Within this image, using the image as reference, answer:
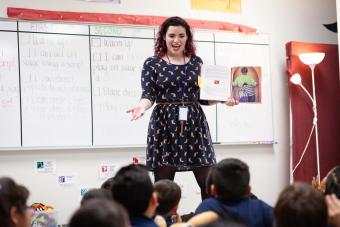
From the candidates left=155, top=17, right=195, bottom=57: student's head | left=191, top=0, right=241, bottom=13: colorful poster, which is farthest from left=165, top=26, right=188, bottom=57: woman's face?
left=191, top=0, right=241, bottom=13: colorful poster

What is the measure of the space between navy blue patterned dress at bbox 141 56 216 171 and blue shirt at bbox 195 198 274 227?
2.64ft

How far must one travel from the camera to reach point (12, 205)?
1402 mm

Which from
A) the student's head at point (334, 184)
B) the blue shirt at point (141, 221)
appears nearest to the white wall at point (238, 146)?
the blue shirt at point (141, 221)

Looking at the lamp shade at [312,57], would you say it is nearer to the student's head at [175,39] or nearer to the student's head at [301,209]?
the student's head at [175,39]

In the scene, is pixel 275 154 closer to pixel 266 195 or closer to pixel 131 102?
pixel 266 195

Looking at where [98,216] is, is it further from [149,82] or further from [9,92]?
[9,92]

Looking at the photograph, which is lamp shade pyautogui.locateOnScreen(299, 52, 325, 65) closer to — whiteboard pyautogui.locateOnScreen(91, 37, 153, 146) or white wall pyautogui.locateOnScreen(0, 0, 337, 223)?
white wall pyautogui.locateOnScreen(0, 0, 337, 223)

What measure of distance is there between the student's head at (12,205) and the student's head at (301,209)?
0.79 m

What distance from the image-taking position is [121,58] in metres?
4.07

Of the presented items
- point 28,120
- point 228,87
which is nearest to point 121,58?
point 28,120

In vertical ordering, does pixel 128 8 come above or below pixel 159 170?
above

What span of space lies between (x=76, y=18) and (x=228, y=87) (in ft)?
6.20

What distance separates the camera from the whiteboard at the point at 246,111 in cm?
446

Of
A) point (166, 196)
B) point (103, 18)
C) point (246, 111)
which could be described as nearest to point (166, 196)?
point (166, 196)
